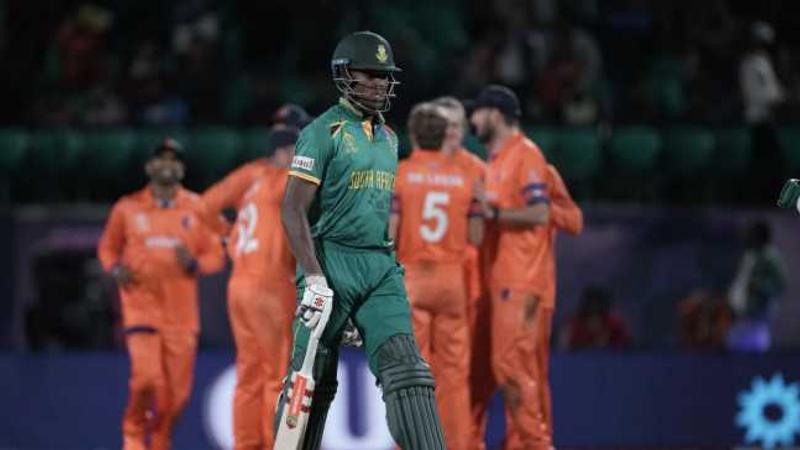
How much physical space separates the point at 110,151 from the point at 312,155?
792 cm

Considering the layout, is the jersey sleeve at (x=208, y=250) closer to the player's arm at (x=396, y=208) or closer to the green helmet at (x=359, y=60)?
the player's arm at (x=396, y=208)

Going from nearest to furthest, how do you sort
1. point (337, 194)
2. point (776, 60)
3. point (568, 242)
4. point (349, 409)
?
point (337, 194) < point (349, 409) < point (568, 242) < point (776, 60)

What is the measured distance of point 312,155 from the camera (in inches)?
333

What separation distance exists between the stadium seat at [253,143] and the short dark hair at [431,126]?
185 inches

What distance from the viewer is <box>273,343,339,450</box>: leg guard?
8.46 metres

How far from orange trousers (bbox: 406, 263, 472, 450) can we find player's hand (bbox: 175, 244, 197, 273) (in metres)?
1.78

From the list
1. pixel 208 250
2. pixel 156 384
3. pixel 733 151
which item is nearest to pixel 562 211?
pixel 208 250

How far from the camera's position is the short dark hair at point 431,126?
442 inches

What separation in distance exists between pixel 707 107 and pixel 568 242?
1.82 meters

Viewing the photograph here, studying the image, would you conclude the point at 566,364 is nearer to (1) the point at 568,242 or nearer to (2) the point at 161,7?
(1) the point at 568,242

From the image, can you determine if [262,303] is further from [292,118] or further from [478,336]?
[478,336]

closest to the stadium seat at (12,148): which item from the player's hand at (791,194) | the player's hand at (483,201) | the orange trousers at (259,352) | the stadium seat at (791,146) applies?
the orange trousers at (259,352)

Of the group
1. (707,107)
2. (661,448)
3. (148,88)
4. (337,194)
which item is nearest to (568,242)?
(707,107)

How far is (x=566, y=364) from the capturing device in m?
13.8
